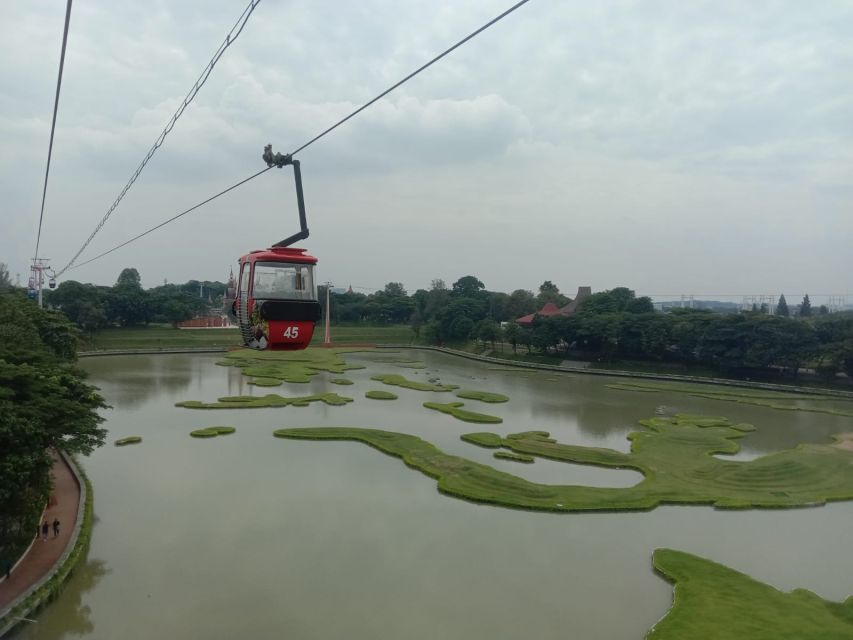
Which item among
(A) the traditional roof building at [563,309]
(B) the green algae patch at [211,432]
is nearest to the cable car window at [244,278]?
(B) the green algae patch at [211,432]

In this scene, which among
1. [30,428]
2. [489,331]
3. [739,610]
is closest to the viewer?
[739,610]

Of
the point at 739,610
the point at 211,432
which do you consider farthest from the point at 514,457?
the point at 211,432

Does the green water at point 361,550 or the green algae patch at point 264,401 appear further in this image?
the green algae patch at point 264,401

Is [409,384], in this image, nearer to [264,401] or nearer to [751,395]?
[264,401]

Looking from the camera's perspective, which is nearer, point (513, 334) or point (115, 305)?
point (513, 334)

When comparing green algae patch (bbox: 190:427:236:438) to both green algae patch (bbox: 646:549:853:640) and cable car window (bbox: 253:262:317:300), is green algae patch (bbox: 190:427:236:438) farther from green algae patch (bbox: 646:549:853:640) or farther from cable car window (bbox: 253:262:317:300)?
green algae patch (bbox: 646:549:853:640)

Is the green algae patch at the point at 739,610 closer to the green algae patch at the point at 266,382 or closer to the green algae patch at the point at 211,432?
the green algae patch at the point at 211,432
